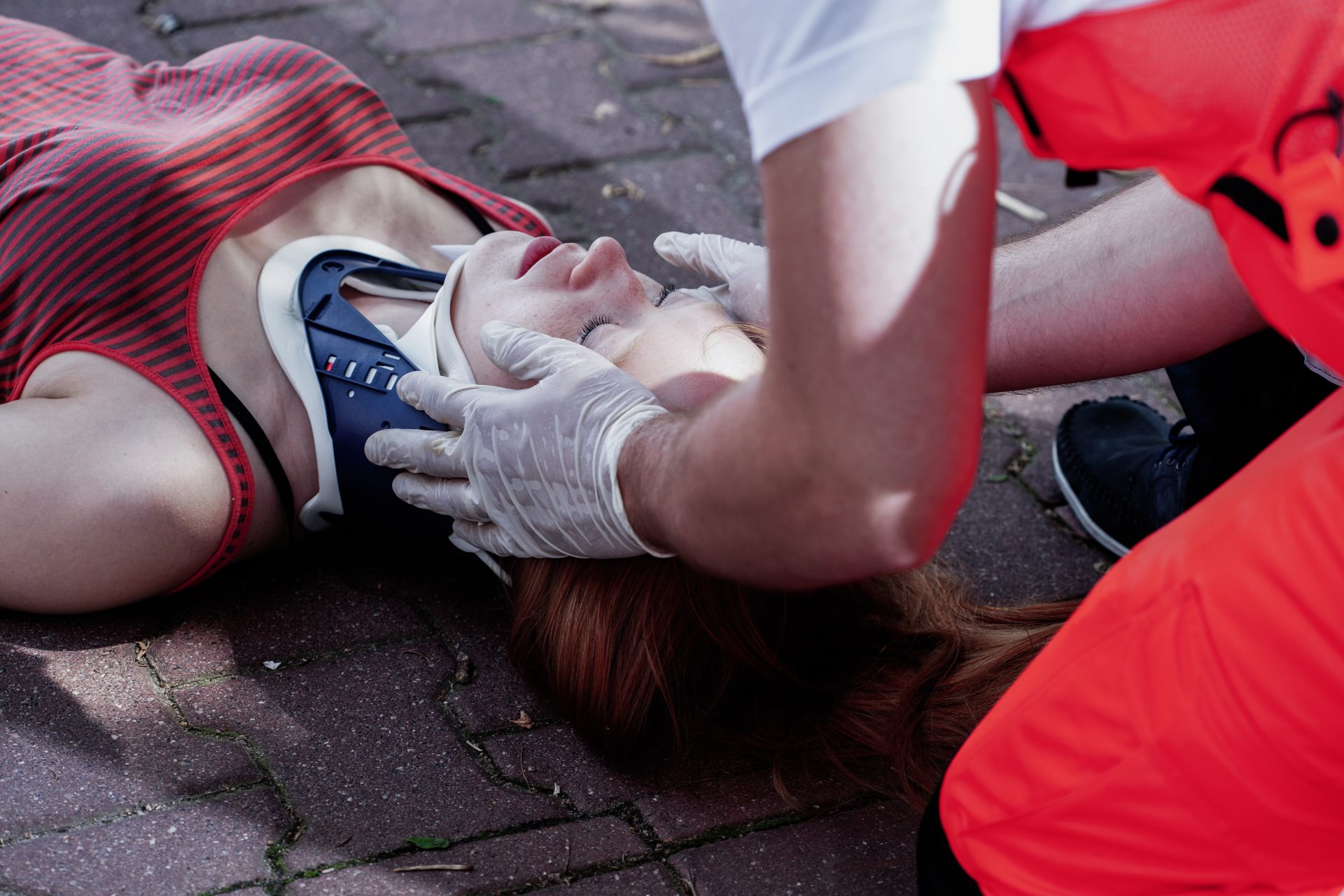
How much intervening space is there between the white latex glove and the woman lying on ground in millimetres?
→ 154

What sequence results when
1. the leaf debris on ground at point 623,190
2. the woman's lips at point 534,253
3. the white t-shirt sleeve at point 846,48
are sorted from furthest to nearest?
the leaf debris on ground at point 623,190, the woman's lips at point 534,253, the white t-shirt sleeve at point 846,48

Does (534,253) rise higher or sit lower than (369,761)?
higher

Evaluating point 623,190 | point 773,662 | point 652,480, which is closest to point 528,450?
point 652,480

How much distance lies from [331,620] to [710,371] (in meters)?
0.76

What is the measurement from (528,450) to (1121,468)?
48.7 inches

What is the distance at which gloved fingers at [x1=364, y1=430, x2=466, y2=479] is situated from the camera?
183 cm

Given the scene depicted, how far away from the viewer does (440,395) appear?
6.15ft

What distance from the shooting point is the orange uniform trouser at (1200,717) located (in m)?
1.12

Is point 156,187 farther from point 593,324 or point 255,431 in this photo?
point 593,324

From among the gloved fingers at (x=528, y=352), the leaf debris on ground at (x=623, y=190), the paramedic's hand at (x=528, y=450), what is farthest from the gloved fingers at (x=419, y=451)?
the leaf debris on ground at (x=623, y=190)

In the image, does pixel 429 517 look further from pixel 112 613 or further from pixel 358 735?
pixel 112 613

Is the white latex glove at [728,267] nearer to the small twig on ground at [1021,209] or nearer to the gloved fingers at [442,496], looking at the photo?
Answer: the gloved fingers at [442,496]

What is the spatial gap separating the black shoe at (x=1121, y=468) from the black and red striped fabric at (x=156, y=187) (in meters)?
1.28

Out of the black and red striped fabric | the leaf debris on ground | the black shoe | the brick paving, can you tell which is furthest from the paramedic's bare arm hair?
the leaf debris on ground
